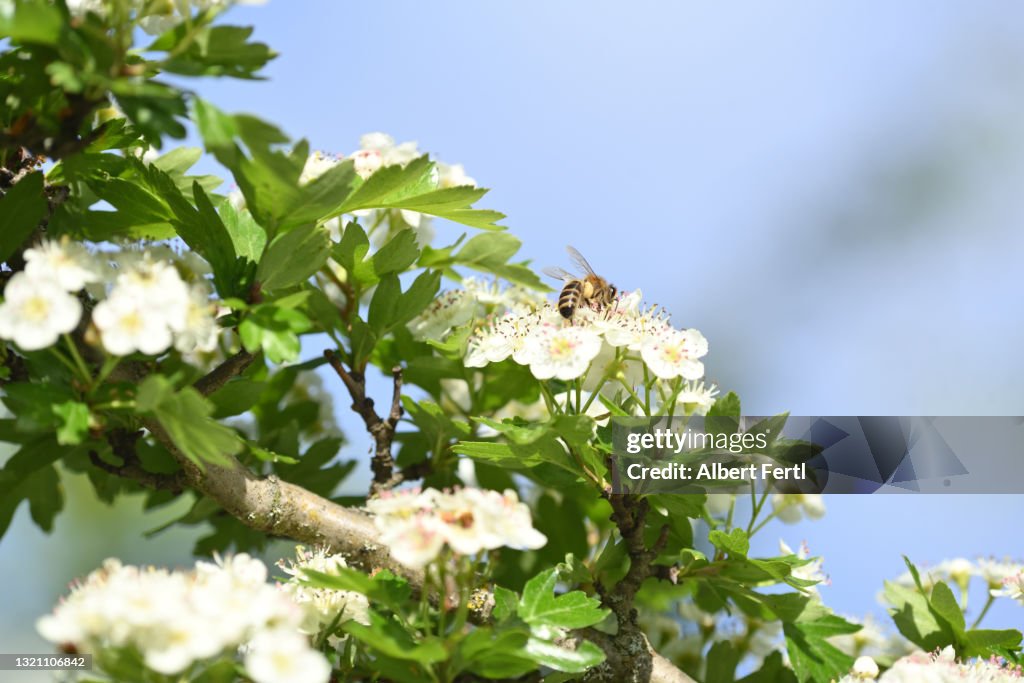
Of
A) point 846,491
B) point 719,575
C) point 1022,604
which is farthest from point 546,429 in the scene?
point 1022,604

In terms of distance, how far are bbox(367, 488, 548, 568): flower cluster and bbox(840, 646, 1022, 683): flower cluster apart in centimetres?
43

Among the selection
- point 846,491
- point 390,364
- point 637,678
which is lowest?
point 637,678

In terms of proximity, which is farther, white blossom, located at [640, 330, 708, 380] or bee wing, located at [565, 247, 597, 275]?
bee wing, located at [565, 247, 597, 275]

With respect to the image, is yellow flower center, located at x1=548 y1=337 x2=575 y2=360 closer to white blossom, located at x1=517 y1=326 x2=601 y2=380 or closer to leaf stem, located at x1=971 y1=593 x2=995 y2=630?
white blossom, located at x1=517 y1=326 x2=601 y2=380

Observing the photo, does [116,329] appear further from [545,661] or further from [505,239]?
[505,239]

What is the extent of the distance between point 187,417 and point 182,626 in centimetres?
19

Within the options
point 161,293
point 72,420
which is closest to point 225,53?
point 161,293

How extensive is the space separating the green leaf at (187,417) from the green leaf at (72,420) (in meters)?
0.05

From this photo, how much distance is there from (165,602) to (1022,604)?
1.03 meters

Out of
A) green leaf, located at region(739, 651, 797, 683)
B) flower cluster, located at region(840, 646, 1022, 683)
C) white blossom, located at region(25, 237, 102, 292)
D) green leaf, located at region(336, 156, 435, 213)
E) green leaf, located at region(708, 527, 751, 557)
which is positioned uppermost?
green leaf, located at region(336, 156, 435, 213)

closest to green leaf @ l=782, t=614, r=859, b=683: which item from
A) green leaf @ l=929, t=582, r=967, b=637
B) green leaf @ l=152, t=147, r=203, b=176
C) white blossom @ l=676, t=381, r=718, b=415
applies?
green leaf @ l=929, t=582, r=967, b=637

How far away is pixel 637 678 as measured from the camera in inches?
45.7

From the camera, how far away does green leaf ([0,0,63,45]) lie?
30.9 inches

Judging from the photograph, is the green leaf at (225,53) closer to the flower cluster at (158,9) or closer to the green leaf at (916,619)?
the flower cluster at (158,9)
